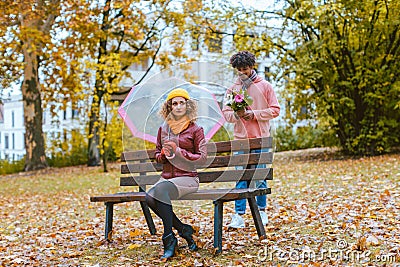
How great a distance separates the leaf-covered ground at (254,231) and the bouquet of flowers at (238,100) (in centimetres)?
98

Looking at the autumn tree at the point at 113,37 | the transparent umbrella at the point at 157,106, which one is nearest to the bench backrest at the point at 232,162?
the transparent umbrella at the point at 157,106

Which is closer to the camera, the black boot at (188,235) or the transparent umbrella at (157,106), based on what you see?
the black boot at (188,235)

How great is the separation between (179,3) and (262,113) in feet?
46.9

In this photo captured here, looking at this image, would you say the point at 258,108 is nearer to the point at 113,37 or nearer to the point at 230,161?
the point at 230,161

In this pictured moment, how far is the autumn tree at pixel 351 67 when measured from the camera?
1441 centimetres

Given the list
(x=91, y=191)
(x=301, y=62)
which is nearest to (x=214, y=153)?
(x=91, y=191)

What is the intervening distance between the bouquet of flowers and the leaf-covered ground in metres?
0.98

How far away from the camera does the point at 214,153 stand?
19.1 feet

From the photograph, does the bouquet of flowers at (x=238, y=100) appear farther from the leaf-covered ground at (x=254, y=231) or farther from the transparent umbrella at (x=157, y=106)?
the leaf-covered ground at (x=254, y=231)

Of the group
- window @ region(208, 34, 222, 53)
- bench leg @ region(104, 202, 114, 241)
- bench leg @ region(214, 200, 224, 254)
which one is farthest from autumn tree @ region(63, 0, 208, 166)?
bench leg @ region(214, 200, 224, 254)

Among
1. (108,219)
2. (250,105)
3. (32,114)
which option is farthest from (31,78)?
(250,105)

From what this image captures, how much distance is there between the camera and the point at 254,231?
236 inches

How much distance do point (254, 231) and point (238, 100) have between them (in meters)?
1.39

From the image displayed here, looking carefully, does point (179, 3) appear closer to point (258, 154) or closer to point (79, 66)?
point (79, 66)
